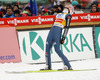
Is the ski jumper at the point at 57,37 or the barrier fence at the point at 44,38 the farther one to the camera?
the barrier fence at the point at 44,38

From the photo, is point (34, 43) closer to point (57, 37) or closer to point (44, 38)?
point (44, 38)

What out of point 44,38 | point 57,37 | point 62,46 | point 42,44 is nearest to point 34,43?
point 42,44

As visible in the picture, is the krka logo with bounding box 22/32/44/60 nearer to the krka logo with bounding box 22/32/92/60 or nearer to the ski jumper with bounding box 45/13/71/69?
the krka logo with bounding box 22/32/92/60

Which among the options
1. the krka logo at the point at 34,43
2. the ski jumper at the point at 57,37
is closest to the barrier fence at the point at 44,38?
the krka logo at the point at 34,43

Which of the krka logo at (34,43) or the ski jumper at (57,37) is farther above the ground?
the ski jumper at (57,37)

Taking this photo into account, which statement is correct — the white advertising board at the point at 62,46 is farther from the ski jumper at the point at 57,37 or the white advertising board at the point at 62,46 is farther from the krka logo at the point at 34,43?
the ski jumper at the point at 57,37

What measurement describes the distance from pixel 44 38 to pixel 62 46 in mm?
723

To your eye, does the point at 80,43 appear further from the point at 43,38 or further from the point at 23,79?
the point at 23,79

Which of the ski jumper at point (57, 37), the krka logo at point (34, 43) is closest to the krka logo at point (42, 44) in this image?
the krka logo at point (34, 43)

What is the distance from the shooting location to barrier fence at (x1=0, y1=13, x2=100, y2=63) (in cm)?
1301

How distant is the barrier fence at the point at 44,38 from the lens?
13.0 metres


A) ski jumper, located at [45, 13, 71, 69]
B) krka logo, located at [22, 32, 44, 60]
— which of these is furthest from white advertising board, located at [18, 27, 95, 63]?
ski jumper, located at [45, 13, 71, 69]

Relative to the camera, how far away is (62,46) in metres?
13.2

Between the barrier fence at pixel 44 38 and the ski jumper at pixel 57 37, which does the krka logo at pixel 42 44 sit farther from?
the ski jumper at pixel 57 37
